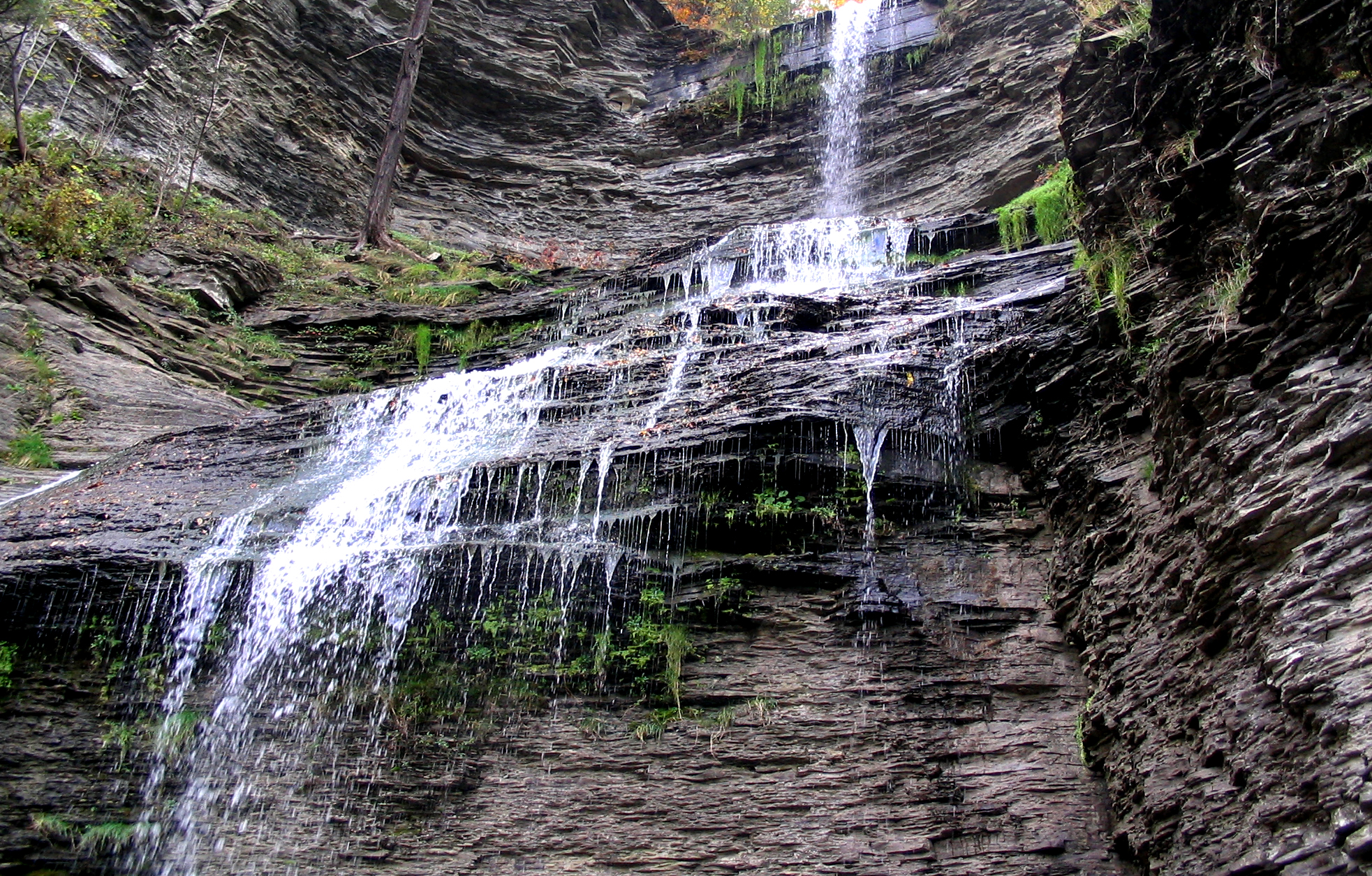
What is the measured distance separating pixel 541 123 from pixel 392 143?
15.5 ft

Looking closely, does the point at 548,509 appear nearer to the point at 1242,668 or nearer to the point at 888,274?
the point at 1242,668

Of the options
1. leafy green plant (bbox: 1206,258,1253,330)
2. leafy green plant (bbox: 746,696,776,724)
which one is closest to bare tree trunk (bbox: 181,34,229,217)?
leafy green plant (bbox: 746,696,776,724)

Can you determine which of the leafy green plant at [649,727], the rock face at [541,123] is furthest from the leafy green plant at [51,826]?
the rock face at [541,123]

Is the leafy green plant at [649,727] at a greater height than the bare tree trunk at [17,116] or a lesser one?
lesser

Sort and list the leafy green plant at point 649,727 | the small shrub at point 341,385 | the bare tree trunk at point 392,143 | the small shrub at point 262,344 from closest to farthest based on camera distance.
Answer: the leafy green plant at point 649,727
the small shrub at point 341,385
the small shrub at point 262,344
the bare tree trunk at point 392,143

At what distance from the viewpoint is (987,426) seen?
362 inches

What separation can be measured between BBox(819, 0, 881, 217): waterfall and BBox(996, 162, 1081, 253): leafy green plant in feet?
19.8

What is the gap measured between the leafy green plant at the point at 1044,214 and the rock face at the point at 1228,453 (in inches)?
133

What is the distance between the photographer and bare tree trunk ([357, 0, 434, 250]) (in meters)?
18.7

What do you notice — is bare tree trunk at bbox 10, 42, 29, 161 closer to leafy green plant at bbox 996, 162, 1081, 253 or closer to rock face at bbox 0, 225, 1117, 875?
rock face at bbox 0, 225, 1117, 875

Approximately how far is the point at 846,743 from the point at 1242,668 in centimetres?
306

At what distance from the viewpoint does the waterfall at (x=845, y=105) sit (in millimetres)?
19734

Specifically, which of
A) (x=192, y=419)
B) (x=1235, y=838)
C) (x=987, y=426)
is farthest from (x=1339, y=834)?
(x=192, y=419)

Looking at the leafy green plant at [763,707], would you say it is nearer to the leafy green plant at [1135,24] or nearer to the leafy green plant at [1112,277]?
the leafy green plant at [1112,277]
